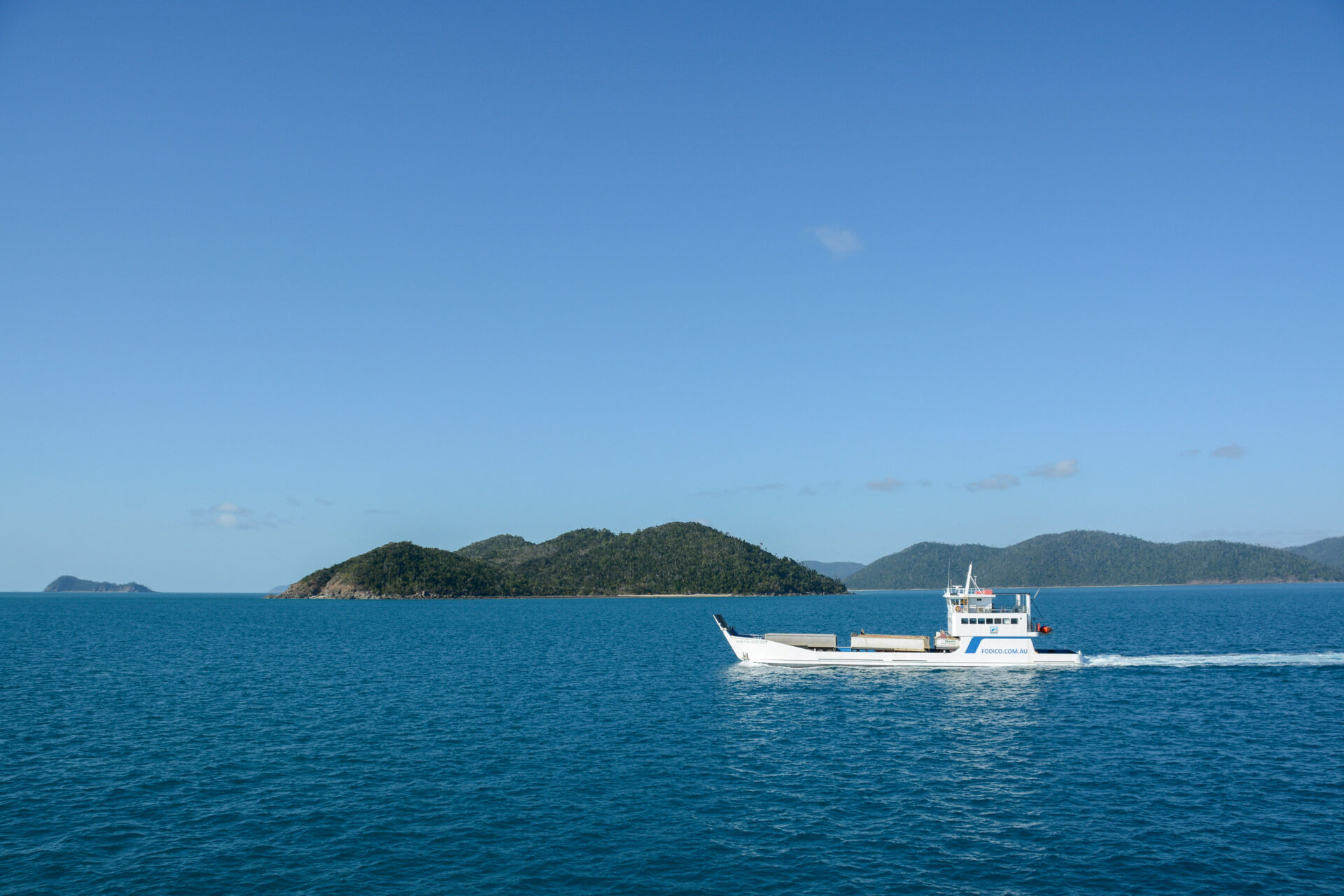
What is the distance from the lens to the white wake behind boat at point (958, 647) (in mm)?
86688

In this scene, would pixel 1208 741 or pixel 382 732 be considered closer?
pixel 1208 741

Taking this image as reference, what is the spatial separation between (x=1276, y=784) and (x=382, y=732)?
56230 millimetres

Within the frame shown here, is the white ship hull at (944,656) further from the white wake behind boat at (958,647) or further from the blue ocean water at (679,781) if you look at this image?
the blue ocean water at (679,781)

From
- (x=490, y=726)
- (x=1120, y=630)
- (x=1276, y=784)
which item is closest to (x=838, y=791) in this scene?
(x=1276, y=784)

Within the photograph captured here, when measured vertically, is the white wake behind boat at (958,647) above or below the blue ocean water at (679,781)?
above

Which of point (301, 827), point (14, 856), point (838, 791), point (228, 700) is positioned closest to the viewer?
point (14, 856)

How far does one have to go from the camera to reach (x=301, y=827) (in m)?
35.7

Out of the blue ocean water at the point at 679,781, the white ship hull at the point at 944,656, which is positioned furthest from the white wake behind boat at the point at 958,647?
the blue ocean water at the point at 679,781

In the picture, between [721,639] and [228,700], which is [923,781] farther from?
[721,639]

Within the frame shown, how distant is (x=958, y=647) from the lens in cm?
8750

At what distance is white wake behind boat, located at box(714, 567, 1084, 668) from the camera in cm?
8669

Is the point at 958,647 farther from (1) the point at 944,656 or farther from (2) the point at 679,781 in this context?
(2) the point at 679,781

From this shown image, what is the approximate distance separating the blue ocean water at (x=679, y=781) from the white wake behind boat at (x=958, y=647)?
289 cm

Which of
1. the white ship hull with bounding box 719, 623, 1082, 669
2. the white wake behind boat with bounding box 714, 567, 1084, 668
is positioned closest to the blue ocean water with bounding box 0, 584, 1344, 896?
the white ship hull with bounding box 719, 623, 1082, 669
